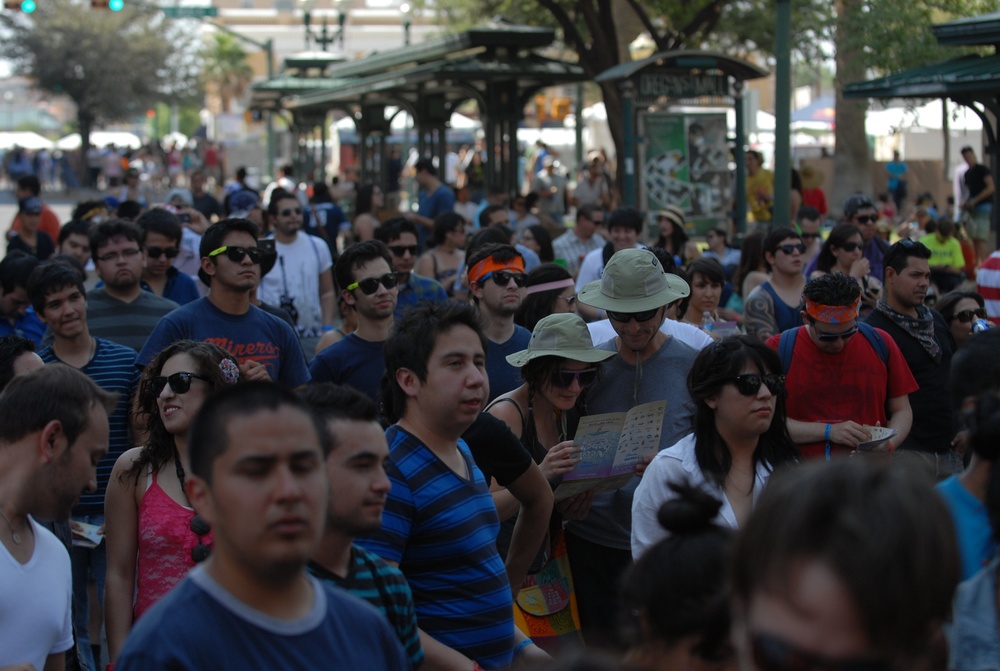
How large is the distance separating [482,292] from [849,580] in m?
5.28

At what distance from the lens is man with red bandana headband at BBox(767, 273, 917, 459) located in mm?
5918

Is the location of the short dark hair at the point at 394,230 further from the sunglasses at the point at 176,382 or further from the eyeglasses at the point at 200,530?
the eyeglasses at the point at 200,530

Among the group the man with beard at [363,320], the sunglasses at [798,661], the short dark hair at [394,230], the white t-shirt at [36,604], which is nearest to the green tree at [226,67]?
the short dark hair at [394,230]

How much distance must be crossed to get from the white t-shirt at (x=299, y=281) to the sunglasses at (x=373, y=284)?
2.83m

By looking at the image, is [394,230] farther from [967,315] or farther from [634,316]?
[967,315]

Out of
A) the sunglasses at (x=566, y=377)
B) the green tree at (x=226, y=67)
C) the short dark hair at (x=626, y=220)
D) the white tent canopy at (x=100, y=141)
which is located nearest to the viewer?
the sunglasses at (x=566, y=377)

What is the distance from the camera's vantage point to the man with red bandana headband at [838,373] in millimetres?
5918

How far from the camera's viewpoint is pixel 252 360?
20.4 ft

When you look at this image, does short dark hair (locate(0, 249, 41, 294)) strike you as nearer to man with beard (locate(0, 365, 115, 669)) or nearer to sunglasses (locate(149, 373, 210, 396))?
sunglasses (locate(149, 373, 210, 396))

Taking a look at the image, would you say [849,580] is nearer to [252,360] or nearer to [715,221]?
[252,360]

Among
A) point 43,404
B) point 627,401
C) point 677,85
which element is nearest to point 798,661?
point 43,404

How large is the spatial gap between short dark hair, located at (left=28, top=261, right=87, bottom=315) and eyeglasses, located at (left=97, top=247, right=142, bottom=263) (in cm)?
97

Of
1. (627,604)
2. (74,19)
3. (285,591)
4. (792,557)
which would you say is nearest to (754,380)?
(627,604)

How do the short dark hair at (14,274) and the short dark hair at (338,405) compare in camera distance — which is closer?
the short dark hair at (338,405)
